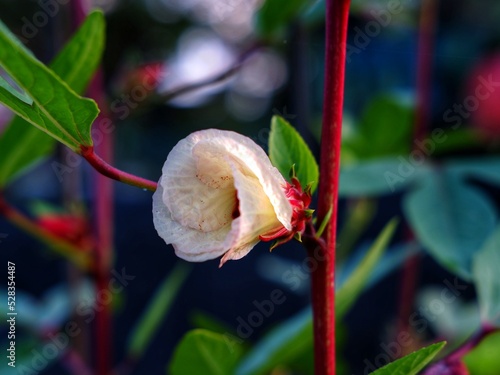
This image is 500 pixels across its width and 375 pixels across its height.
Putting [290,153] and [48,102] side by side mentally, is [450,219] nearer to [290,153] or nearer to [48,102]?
[290,153]

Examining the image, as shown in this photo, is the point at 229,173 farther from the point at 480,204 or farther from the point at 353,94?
the point at 353,94

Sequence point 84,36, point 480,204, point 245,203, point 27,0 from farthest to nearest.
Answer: point 27,0 → point 480,204 → point 84,36 → point 245,203

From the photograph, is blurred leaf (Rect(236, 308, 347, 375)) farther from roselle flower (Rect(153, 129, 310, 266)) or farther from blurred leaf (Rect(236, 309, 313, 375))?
roselle flower (Rect(153, 129, 310, 266))

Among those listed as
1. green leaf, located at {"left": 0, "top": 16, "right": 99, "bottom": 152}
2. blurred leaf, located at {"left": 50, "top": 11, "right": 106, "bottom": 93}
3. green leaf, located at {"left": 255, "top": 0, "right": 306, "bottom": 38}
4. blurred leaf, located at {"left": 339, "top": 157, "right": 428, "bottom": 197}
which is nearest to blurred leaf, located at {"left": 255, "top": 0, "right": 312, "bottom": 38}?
green leaf, located at {"left": 255, "top": 0, "right": 306, "bottom": 38}

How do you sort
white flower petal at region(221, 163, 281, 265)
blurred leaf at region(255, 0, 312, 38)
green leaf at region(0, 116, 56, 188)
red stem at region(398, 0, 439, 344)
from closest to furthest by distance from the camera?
white flower petal at region(221, 163, 281, 265) < green leaf at region(0, 116, 56, 188) < blurred leaf at region(255, 0, 312, 38) < red stem at region(398, 0, 439, 344)

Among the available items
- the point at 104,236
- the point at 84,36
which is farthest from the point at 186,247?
the point at 104,236

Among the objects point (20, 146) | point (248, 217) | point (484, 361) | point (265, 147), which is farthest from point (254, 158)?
point (265, 147)

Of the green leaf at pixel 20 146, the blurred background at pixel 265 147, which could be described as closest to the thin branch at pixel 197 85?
the blurred background at pixel 265 147
